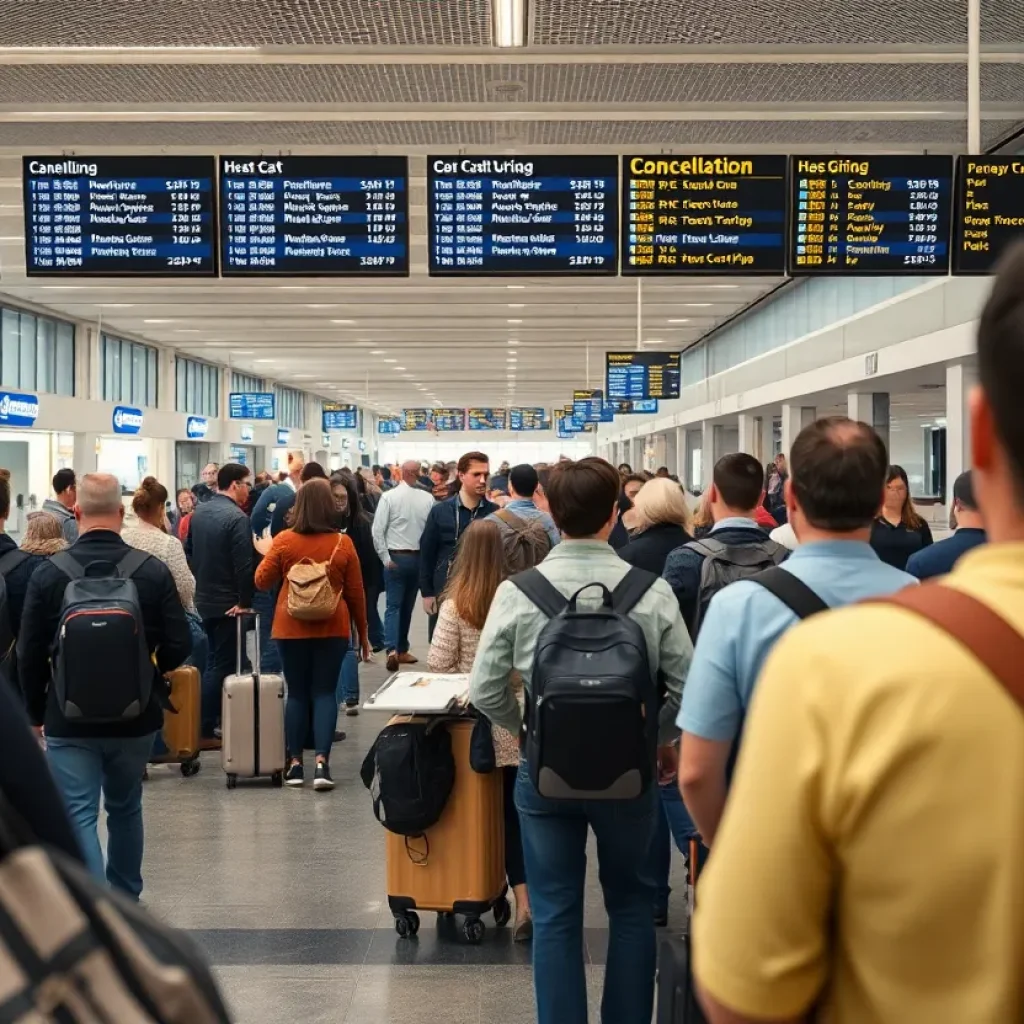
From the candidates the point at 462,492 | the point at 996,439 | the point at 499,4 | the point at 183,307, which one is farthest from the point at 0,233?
the point at 996,439

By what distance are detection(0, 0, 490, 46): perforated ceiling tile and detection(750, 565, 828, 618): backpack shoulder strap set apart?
5776 mm

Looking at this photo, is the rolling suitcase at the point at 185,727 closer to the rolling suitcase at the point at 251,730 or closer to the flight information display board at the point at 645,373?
the rolling suitcase at the point at 251,730

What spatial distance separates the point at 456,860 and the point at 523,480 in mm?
3451

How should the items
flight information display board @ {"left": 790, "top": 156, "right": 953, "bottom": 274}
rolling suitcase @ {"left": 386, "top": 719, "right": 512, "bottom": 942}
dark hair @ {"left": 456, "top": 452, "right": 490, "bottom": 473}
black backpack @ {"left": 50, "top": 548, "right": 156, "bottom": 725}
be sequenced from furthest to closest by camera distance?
dark hair @ {"left": 456, "top": 452, "right": 490, "bottom": 473}, flight information display board @ {"left": 790, "top": 156, "right": 953, "bottom": 274}, rolling suitcase @ {"left": 386, "top": 719, "right": 512, "bottom": 942}, black backpack @ {"left": 50, "top": 548, "right": 156, "bottom": 725}

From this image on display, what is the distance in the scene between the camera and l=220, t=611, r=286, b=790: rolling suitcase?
7.46 m

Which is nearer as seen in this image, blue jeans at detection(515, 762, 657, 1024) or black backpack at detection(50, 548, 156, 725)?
blue jeans at detection(515, 762, 657, 1024)

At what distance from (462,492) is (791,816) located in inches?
329

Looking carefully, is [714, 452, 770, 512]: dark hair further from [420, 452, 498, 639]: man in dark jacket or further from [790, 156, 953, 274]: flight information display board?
[420, 452, 498, 639]: man in dark jacket

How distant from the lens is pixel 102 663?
182 inches

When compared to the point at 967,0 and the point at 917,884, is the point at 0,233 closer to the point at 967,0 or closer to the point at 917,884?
the point at 967,0

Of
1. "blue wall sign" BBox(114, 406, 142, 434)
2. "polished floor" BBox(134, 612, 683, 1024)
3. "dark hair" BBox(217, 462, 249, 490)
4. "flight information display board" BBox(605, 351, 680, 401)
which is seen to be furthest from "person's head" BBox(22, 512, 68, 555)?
"blue wall sign" BBox(114, 406, 142, 434)

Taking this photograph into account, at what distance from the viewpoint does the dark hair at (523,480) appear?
8.00 metres

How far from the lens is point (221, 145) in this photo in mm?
11289

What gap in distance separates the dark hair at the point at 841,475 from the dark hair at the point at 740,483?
5.70 feet
